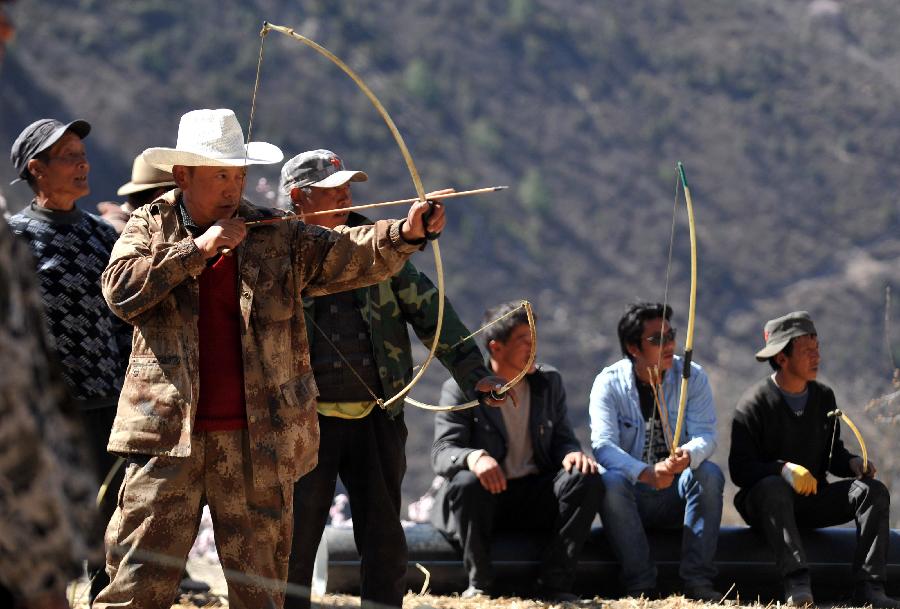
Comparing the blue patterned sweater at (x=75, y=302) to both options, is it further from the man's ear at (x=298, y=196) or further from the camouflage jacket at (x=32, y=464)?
the camouflage jacket at (x=32, y=464)

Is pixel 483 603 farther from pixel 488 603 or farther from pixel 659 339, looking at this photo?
pixel 659 339

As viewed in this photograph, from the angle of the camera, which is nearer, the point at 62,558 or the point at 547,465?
the point at 62,558

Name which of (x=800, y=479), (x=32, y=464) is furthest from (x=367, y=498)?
(x=32, y=464)

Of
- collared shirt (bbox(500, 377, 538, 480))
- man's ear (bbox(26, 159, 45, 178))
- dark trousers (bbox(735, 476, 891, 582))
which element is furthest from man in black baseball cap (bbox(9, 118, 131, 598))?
dark trousers (bbox(735, 476, 891, 582))

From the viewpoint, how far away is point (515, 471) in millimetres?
6262

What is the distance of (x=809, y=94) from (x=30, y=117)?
27017mm

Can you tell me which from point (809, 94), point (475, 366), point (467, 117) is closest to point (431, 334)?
point (475, 366)

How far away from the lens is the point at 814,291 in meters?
42.4

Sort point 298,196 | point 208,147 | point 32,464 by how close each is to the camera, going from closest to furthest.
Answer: point 32,464 < point 208,147 < point 298,196

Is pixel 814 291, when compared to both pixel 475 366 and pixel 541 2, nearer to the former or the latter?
pixel 541 2

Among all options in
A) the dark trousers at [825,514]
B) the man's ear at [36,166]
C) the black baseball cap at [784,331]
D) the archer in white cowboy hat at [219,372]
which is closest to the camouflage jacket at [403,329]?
the archer in white cowboy hat at [219,372]

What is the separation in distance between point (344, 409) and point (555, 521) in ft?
5.18

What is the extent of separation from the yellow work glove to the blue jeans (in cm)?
30

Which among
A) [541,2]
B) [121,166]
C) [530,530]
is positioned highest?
[541,2]
